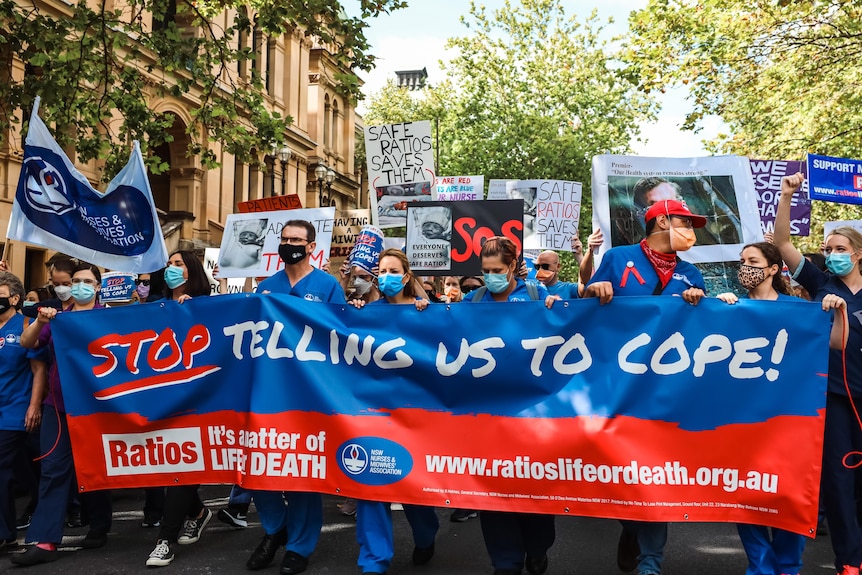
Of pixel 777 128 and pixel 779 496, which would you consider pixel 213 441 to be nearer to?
pixel 779 496

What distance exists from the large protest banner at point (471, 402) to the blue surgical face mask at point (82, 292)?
197 millimetres

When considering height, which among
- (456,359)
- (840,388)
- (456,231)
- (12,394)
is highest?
(456,231)

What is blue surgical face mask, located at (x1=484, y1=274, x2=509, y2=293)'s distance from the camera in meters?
5.10

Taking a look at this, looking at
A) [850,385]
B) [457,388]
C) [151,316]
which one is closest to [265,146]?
[151,316]

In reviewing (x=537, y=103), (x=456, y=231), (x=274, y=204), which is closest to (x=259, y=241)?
(x=274, y=204)

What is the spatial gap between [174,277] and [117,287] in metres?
0.83

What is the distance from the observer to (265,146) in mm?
11992

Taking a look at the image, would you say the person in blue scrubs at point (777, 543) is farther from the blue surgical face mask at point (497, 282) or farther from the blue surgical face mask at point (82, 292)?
the blue surgical face mask at point (82, 292)

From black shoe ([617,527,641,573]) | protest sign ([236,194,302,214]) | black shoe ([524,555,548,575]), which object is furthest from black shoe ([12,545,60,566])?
protest sign ([236,194,302,214])

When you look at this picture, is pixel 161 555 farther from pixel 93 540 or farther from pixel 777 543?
pixel 777 543

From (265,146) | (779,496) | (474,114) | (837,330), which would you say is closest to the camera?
(779,496)

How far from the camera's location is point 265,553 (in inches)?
206

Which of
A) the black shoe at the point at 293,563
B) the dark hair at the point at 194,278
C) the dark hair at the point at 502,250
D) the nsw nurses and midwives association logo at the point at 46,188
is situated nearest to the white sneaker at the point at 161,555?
the black shoe at the point at 293,563

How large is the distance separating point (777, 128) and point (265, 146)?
906 cm
